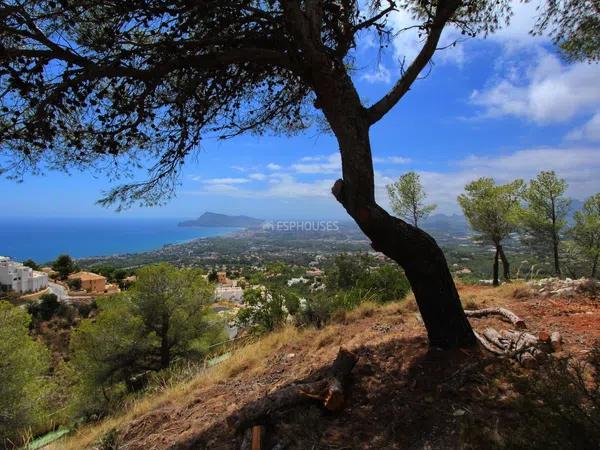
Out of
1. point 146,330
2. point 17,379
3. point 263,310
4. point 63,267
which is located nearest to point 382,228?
point 263,310

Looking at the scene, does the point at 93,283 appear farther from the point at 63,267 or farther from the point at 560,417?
the point at 560,417

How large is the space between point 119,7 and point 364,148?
261cm

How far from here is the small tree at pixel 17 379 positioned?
11.5 m

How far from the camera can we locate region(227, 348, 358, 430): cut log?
2.92 metres

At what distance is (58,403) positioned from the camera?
16.9 metres

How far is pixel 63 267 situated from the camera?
181 ft

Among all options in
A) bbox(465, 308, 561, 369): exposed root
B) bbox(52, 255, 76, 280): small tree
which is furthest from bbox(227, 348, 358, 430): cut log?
bbox(52, 255, 76, 280): small tree

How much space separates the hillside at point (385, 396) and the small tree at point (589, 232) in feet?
57.3

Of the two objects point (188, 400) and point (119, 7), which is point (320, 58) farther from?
point (188, 400)

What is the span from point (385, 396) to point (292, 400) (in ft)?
2.47

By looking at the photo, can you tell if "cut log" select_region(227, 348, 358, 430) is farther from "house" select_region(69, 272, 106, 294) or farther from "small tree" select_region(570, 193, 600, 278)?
"house" select_region(69, 272, 106, 294)

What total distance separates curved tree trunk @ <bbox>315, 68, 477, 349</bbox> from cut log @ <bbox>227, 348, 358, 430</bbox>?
1096 millimetres

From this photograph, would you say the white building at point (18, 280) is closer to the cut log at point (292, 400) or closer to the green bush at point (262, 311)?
the green bush at point (262, 311)

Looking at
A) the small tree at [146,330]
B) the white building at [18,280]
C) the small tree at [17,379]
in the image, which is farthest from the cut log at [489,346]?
the white building at [18,280]
